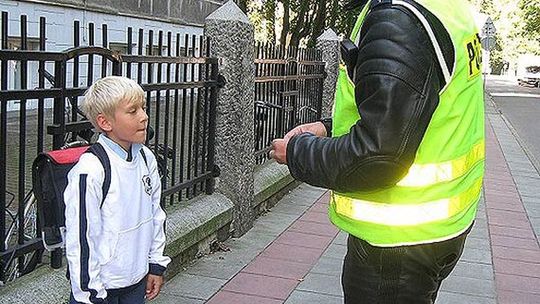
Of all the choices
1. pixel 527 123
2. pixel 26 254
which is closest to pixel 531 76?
pixel 527 123

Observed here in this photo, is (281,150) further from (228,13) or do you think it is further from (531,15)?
(531,15)

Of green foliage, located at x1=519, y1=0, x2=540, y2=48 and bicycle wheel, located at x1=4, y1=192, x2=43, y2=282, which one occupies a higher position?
green foliage, located at x1=519, y1=0, x2=540, y2=48

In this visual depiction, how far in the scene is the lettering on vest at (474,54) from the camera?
7.07ft

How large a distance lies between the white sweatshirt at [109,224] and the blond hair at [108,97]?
112mm

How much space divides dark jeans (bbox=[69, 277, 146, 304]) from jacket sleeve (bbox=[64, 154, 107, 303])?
16cm

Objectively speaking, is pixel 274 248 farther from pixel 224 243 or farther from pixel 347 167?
pixel 347 167

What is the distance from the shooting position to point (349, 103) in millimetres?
2168

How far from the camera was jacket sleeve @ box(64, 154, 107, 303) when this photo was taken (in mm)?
2648

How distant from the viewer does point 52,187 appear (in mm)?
2799

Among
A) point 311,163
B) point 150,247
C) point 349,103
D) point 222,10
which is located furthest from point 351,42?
point 222,10

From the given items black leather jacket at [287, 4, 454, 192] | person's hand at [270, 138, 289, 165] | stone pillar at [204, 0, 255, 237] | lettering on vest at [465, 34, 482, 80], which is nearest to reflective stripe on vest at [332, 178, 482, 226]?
black leather jacket at [287, 4, 454, 192]

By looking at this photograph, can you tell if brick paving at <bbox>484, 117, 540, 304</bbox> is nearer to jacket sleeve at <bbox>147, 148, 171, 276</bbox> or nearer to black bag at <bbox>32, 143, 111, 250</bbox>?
jacket sleeve at <bbox>147, 148, 171, 276</bbox>

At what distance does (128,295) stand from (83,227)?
43 cm

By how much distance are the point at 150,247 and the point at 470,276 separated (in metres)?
3.30
